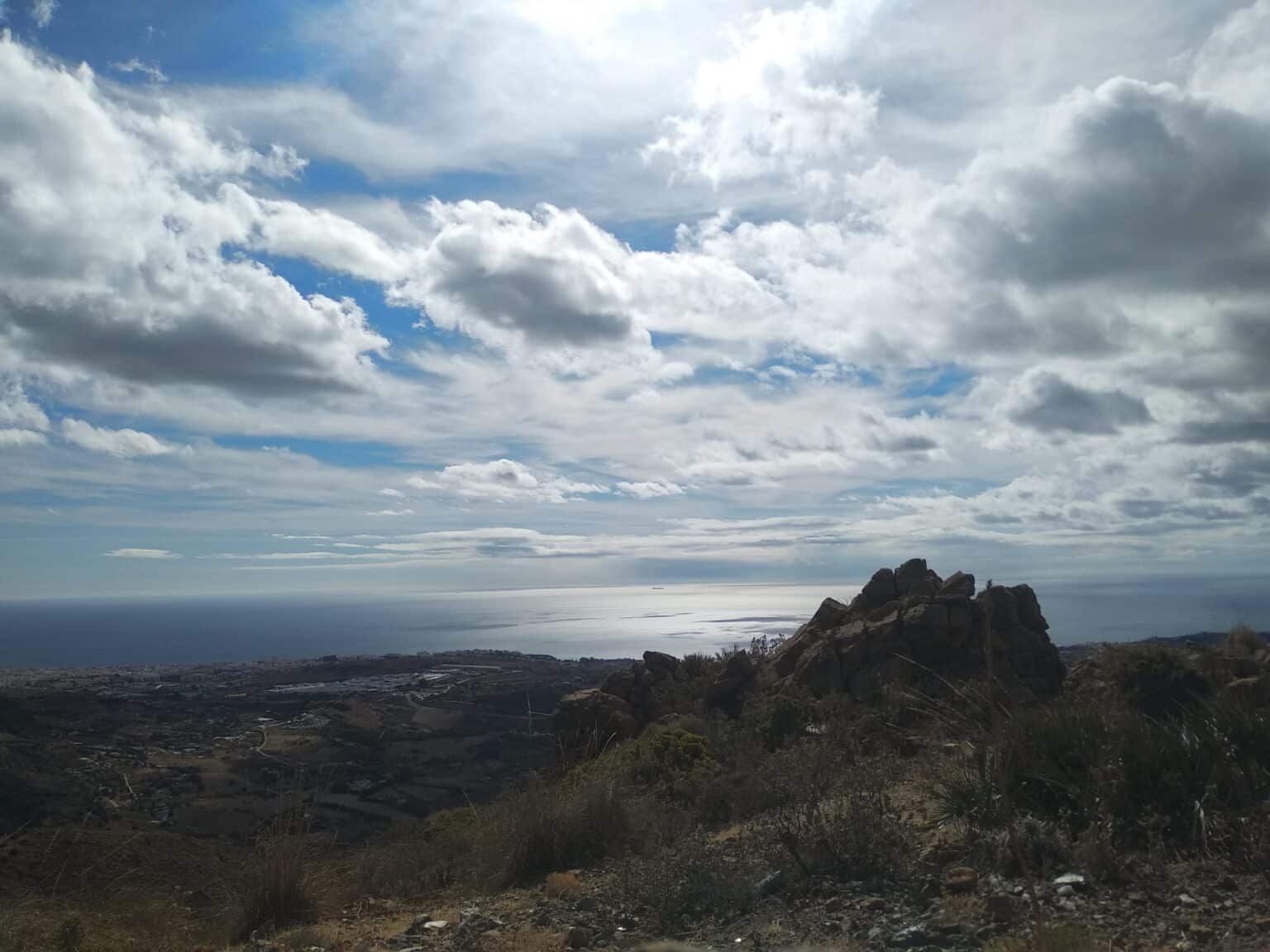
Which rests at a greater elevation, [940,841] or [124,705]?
[940,841]

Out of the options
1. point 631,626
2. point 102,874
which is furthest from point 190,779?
point 631,626

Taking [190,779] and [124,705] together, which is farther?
[124,705]

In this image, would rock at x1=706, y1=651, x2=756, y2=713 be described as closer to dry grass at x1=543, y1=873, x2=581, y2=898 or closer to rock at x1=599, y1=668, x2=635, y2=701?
rock at x1=599, y1=668, x2=635, y2=701

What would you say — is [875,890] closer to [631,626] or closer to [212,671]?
[212,671]

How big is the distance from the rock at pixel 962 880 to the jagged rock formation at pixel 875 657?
8.63m

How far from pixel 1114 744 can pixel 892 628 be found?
9.85m

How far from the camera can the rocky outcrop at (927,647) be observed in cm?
1560

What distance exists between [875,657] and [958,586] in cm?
316

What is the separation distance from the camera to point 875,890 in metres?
6.00

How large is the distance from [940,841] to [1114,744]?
5.40 feet

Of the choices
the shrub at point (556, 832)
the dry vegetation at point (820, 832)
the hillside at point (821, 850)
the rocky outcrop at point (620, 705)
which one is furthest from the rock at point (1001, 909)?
the rocky outcrop at point (620, 705)

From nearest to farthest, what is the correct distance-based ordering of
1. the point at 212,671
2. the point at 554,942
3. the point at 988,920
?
the point at 988,920, the point at 554,942, the point at 212,671

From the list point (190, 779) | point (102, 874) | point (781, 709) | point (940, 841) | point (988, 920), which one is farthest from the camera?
point (190, 779)

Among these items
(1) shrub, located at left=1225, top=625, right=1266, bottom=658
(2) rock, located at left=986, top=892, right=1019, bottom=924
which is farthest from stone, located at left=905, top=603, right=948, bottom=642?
(2) rock, located at left=986, top=892, right=1019, bottom=924
